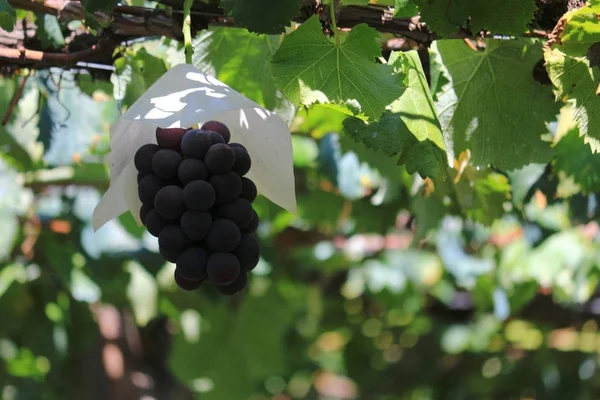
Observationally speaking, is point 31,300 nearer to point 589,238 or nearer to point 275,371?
point 275,371

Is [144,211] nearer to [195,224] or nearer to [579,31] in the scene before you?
[195,224]

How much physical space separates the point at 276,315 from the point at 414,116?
238 centimetres

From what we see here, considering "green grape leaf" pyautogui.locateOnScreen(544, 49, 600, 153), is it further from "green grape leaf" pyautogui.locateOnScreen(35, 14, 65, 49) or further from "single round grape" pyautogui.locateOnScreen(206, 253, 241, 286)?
"green grape leaf" pyautogui.locateOnScreen(35, 14, 65, 49)

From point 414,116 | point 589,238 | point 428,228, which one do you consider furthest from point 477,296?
point 414,116

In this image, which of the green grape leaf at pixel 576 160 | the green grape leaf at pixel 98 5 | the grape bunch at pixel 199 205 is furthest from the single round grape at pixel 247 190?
the green grape leaf at pixel 576 160

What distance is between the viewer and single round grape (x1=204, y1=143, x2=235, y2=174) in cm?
74

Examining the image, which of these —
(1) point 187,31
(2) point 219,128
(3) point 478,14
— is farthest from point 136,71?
(3) point 478,14

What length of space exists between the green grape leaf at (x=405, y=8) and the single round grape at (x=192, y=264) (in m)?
0.35

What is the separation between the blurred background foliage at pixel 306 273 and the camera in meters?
1.39

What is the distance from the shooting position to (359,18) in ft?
3.07

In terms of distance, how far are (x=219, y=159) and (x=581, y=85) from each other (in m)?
0.42

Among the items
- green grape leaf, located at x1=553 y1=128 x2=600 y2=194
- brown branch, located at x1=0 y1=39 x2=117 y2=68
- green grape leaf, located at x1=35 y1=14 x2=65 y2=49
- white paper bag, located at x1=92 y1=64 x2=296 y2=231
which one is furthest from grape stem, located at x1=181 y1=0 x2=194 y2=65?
green grape leaf, located at x1=553 y1=128 x2=600 y2=194

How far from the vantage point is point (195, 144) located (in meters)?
0.75

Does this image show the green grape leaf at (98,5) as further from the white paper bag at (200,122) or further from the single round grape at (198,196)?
the single round grape at (198,196)
